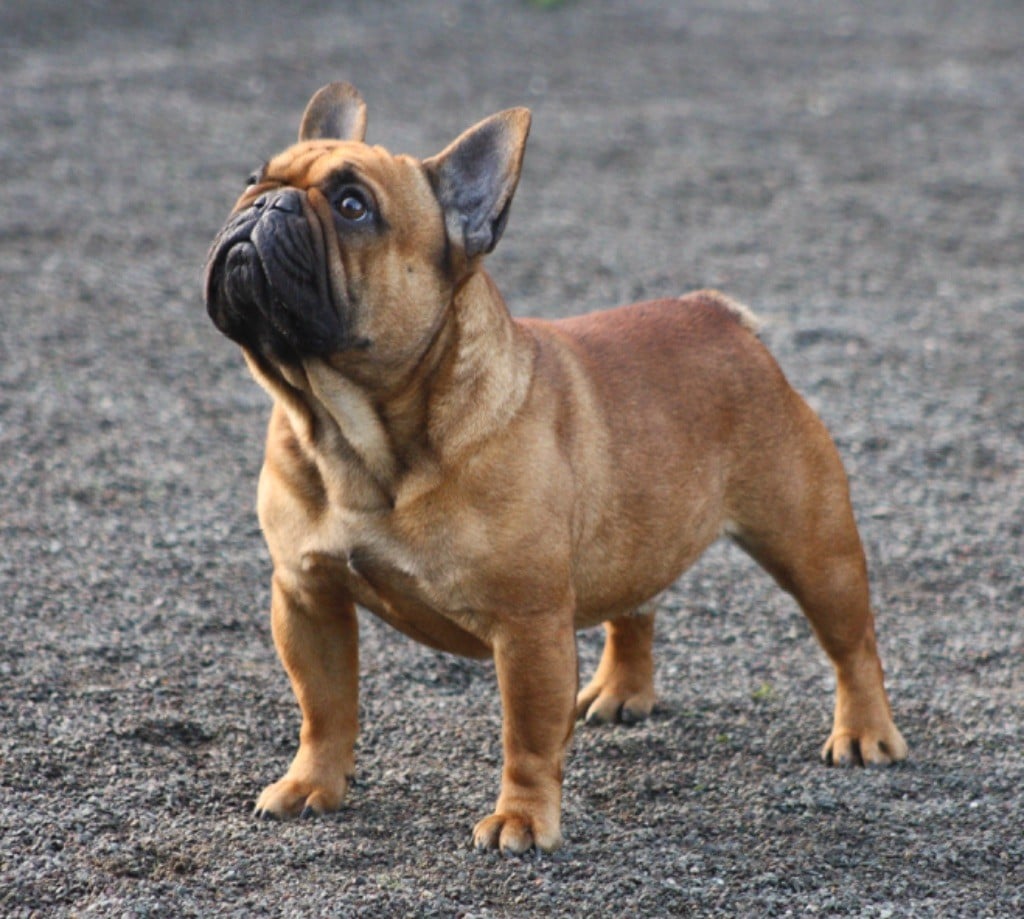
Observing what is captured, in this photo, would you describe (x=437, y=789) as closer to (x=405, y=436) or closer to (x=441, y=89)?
(x=405, y=436)

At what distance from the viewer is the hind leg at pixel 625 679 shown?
18.1 ft

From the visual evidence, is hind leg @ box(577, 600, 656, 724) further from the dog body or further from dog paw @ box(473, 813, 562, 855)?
dog paw @ box(473, 813, 562, 855)

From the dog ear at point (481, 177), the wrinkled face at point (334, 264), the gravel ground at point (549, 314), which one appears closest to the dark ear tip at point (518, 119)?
the dog ear at point (481, 177)

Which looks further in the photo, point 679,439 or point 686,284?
point 686,284

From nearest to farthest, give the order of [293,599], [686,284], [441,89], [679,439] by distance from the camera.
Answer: [293,599]
[679,439]
[686,284]
[441,89]

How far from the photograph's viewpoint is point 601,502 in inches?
183

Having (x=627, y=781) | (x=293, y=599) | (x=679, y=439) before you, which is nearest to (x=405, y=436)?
(x=293, y=599)

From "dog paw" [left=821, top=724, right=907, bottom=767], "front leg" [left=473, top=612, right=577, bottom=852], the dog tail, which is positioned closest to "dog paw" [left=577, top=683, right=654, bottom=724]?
"dog paw" [left=821, top=724, right=907, bottom=767]

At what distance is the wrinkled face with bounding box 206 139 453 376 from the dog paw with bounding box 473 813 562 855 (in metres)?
1.31

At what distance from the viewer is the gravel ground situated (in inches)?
173

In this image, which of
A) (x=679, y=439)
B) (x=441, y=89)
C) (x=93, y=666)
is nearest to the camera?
(x=679, y=439)

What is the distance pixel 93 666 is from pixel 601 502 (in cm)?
197

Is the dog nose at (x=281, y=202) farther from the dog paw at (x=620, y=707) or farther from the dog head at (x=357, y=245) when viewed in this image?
the dog paw at (x=620, y=707)

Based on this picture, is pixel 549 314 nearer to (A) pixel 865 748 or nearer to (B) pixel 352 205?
(A) pixel 865 748
